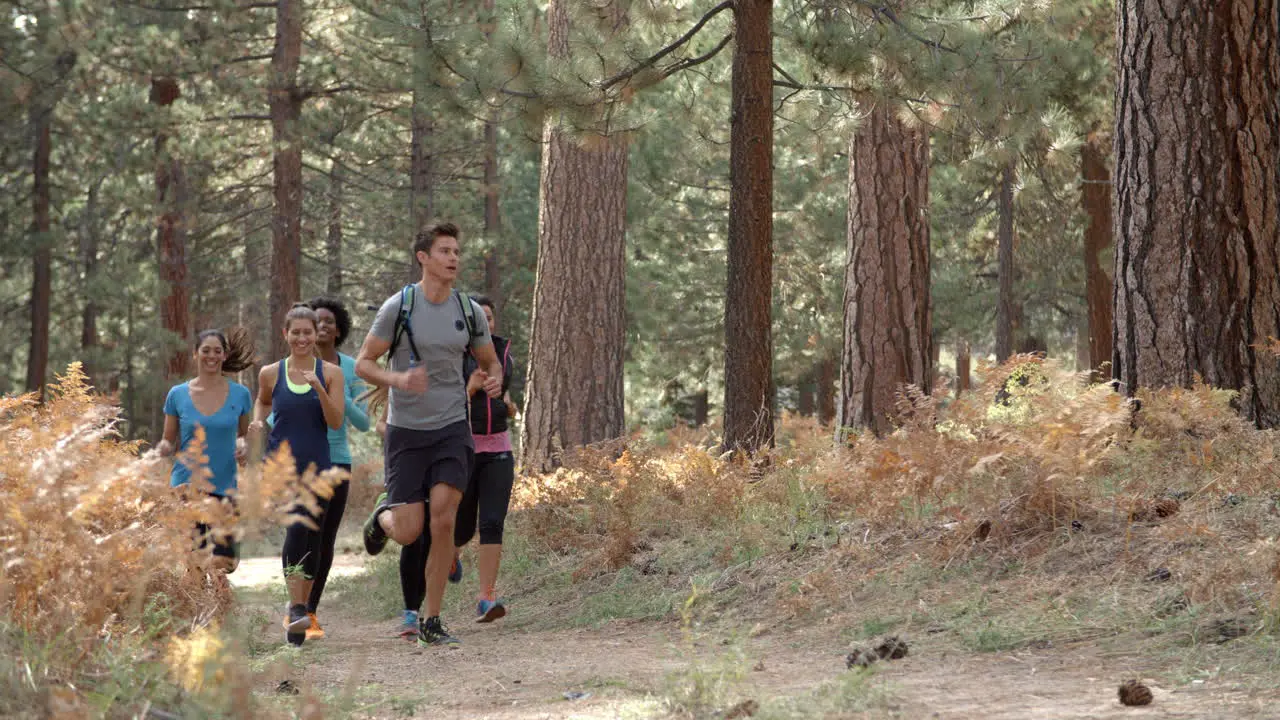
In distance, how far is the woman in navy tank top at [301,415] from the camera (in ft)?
23.3

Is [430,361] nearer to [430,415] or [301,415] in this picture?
[430,415]

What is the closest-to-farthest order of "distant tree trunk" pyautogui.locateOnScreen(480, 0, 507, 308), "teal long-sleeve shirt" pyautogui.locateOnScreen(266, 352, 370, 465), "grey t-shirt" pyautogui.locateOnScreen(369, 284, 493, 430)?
1. "grey t-shirt" pyautogui.locateOnScreen(369, 284, 493, 430)
2. "teal long-sleeve shirt" pyautogui.locateOnScreen(266, 352, 370, 465)
3. "distant tree trunk" pyautogui.locateOnScreen(480, 0, 507, 308)

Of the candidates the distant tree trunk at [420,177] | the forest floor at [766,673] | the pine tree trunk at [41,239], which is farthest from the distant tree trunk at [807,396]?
the forest floor at [766,673]

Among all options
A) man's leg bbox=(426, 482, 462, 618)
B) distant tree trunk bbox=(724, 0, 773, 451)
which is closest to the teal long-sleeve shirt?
man's leg bbox=(426, 482, 462, 618)

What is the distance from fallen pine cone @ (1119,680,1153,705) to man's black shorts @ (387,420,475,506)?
12.1ft

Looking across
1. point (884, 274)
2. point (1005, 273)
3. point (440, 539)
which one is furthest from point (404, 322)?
point (1005, 273)

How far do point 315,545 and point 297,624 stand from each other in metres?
0.47

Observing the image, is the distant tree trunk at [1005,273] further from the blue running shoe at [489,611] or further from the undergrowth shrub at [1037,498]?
the blue running shoe at [489,611]

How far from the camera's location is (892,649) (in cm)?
493

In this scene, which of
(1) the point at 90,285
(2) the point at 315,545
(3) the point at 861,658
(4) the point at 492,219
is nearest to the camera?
(3) the point at 861,658

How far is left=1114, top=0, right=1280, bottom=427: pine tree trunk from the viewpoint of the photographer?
7277mm

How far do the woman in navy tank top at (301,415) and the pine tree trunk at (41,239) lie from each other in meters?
19.2

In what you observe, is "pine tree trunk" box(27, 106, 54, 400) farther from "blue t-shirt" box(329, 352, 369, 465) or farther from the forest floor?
the forest floor

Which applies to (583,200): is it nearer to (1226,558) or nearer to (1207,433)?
(1207,433)
